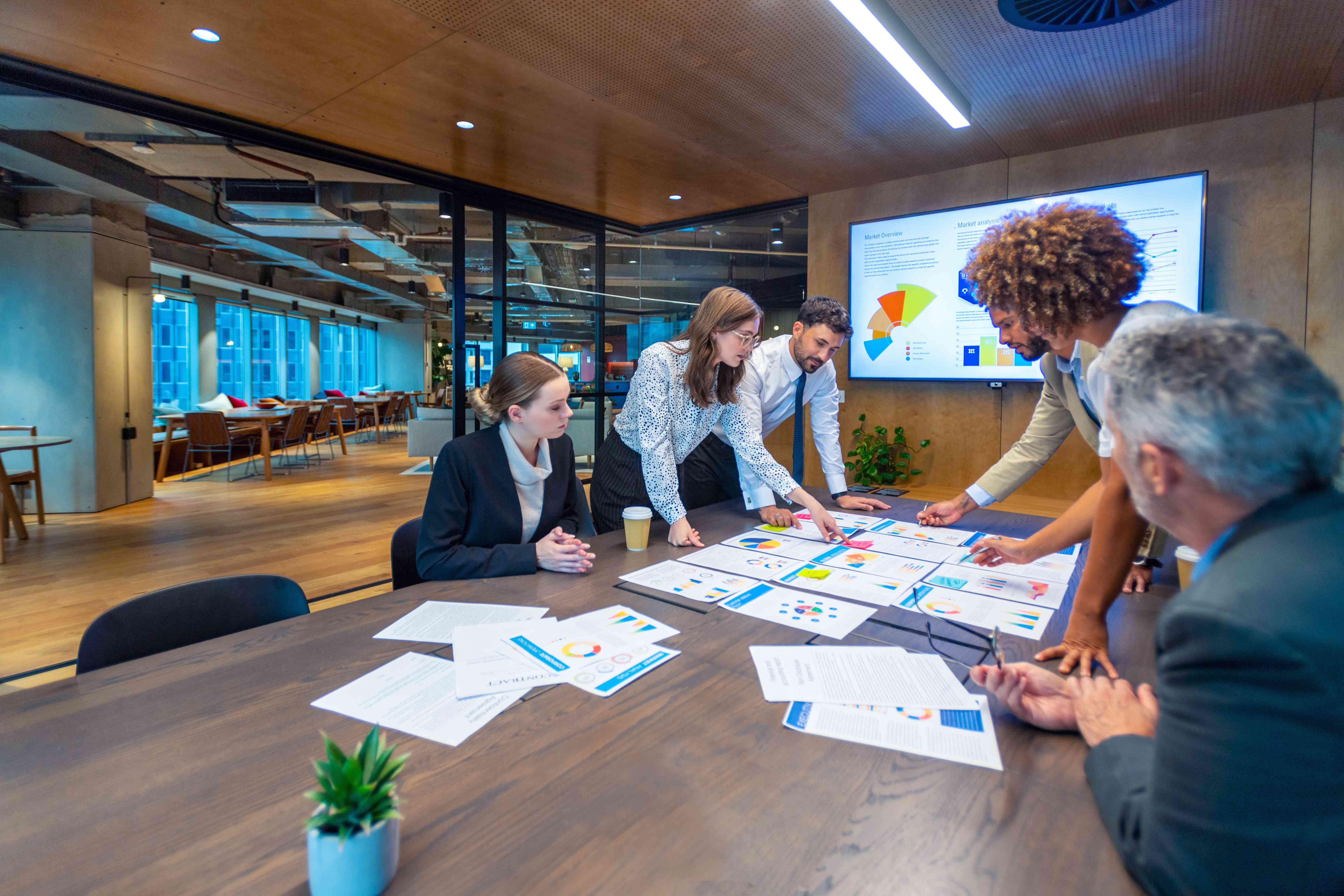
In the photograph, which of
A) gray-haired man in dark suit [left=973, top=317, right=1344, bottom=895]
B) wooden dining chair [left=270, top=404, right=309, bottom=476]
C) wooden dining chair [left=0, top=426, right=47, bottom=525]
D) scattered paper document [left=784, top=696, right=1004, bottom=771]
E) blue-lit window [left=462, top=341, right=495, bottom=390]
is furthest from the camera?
wooden dining chair [left=270, top=404, right=309, bottom=476]

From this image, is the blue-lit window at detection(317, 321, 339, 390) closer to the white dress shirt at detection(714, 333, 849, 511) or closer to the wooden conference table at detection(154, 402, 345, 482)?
the wooden conference table at detection(154, 402, 345, 482)

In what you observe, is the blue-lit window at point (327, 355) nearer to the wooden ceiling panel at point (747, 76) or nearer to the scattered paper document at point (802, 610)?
the wooden ceiling panel at point (747, 76)

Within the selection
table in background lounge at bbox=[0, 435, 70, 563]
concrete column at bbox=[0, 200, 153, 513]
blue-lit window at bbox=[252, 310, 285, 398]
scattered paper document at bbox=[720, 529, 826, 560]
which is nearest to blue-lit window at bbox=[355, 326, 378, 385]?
blue-lit window at bbox=[252, 310, 285, 398]

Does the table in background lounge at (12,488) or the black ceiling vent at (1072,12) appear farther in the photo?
the table in background lounge at (12,488)

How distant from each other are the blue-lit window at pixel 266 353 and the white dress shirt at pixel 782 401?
14.5 meters

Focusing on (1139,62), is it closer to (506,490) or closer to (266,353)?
(506,490)

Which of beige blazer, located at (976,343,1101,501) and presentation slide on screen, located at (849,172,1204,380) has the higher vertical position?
presentation slide on screen, located at (849,172,1204,380)

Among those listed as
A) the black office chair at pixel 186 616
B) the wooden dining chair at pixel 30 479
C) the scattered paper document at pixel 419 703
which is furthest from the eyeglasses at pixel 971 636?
the wooden dining chair at pixel 30 479

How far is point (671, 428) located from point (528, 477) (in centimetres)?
55

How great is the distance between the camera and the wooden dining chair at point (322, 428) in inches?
407

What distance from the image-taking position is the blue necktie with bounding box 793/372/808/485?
2.77 meters

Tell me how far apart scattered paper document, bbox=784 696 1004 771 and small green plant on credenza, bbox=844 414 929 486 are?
3702mm

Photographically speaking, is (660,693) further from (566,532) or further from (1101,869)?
(566,532)

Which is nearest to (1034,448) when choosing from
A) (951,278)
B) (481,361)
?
(951,278)
